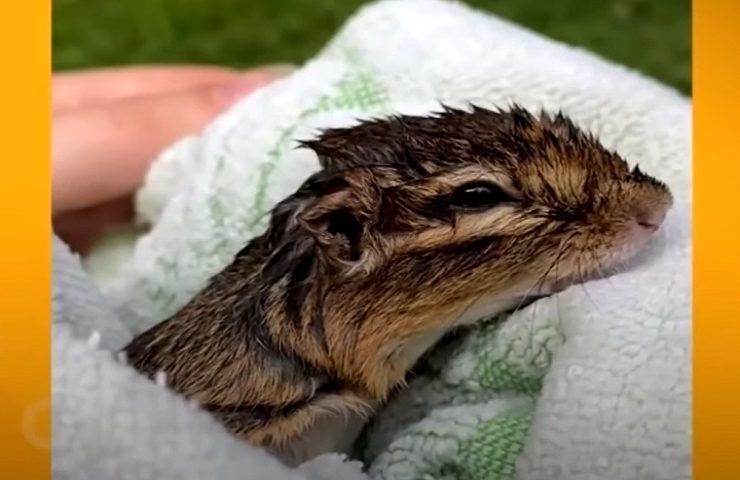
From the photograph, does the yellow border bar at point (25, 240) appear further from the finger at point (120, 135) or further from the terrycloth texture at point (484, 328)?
the finger at point (120, 135)

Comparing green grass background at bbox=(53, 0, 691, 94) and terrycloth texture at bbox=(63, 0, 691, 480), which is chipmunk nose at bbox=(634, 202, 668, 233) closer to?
terrycloth texture at bbox=(63, 0, 691, 480)

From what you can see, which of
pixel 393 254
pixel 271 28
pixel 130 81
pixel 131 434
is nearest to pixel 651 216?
pixel 393 254

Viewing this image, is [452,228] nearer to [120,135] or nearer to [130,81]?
[120,135]

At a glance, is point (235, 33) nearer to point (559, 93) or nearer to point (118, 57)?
point (118, 57)

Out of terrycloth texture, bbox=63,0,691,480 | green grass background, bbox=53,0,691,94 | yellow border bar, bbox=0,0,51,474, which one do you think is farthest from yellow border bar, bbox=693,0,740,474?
yellow border bar, bbox=0,0,51,474

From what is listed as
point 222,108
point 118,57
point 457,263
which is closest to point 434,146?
point 457,263
